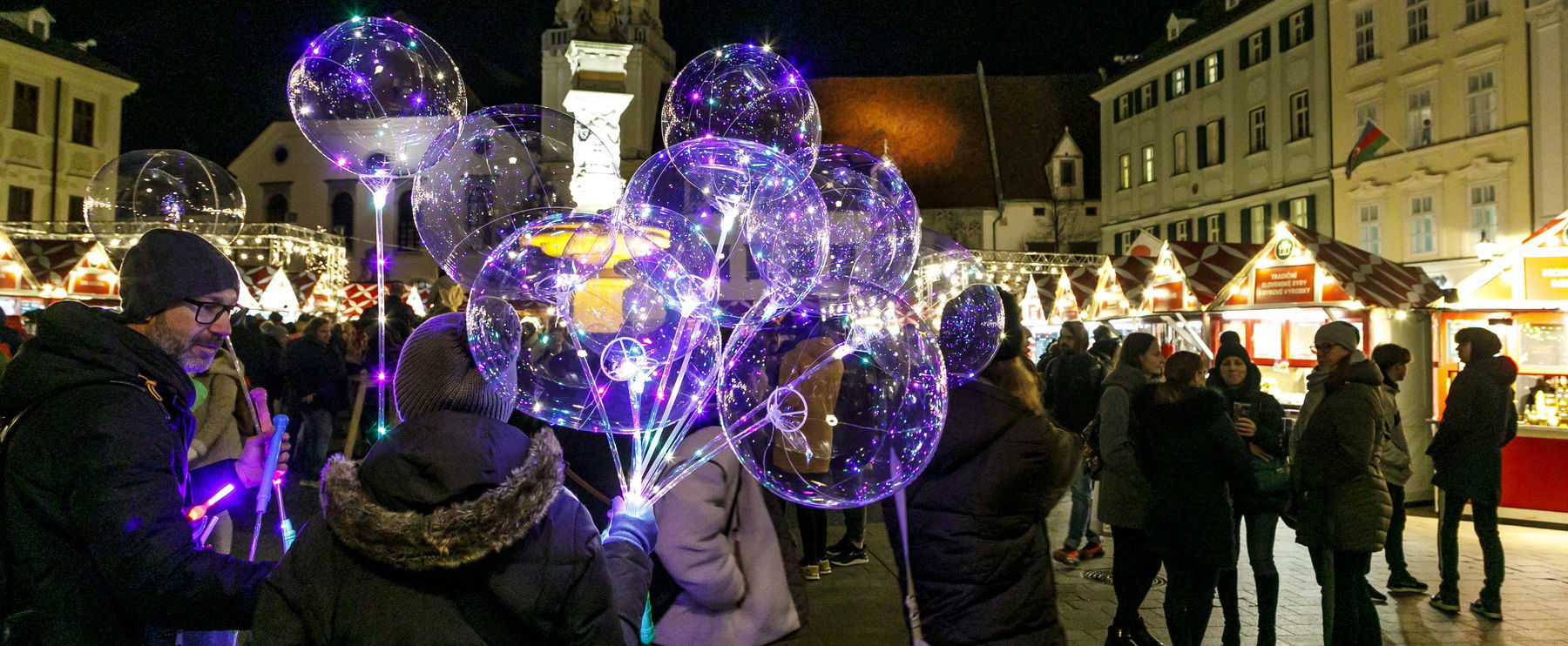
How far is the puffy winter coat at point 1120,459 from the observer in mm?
4867

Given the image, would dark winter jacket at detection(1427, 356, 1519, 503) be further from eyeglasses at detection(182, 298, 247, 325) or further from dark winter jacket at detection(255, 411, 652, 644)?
eyeglasses at detection(182, 298, 247, 325)

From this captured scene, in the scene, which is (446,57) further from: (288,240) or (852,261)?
(288,240)

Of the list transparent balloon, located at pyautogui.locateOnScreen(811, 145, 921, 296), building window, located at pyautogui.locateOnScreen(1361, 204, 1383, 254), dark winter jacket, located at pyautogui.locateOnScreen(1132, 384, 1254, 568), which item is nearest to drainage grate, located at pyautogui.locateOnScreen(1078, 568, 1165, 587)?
dark winter jacket, located at pyautogui.locateOnScreen(1132, 384, 1254, 568)

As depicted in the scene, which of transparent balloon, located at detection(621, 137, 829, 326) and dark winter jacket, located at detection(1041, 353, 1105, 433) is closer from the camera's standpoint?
transparent balloon, located at detection(621, 137, 829, 326)

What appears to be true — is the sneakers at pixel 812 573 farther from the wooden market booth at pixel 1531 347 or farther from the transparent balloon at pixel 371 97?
the wooden market booth at pixel 1531 347

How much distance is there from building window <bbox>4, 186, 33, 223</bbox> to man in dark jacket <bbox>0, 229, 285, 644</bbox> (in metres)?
35.5

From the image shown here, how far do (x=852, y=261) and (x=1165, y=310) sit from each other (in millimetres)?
10920

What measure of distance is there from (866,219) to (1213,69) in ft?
89.9

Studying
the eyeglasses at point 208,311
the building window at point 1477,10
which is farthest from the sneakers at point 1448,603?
the building window at point 1477,10

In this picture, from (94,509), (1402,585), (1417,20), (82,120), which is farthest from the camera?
(82,120)

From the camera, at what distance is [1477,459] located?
6.08m

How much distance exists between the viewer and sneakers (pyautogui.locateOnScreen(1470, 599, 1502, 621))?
5.93 m

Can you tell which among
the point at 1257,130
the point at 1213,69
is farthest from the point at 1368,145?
the point at 1213,69

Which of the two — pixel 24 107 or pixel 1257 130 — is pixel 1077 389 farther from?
pixel 24 107
